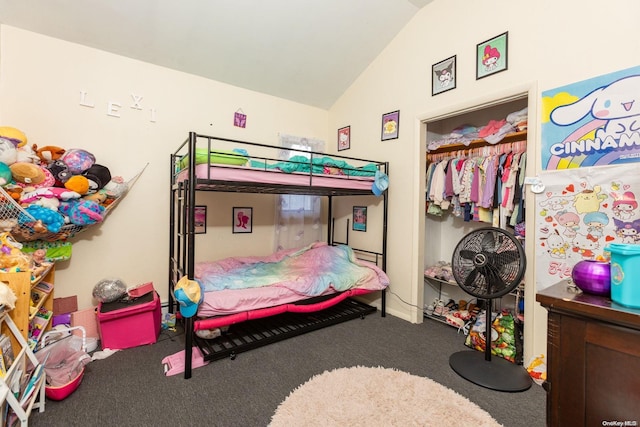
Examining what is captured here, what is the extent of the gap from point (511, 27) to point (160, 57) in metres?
3.07

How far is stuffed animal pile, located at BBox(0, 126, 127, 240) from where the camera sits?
1976 mm

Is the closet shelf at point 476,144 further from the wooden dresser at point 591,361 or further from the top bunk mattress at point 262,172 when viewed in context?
the wooden dresser at point 591,361

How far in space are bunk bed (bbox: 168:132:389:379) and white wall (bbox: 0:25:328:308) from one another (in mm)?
192

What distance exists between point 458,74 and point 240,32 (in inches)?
80.3

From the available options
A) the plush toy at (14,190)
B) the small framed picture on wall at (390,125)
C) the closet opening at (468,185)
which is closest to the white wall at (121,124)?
the plush toy at (14,190)

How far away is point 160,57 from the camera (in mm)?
2844

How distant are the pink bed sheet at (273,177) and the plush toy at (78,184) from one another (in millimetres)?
664

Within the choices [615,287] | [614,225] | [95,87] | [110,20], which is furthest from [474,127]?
[95,87]

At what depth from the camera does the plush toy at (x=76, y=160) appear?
229cm

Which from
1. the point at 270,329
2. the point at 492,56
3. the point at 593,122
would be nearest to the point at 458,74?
the point at 492,56

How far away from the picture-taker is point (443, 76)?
279 cm

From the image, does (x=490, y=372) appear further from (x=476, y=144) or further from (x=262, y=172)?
(x=262, y=172)

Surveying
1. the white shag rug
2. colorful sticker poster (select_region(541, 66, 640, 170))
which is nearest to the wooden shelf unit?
the white shag rug

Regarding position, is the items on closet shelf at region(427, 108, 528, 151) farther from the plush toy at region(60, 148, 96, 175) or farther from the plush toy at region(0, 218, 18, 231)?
the plush toy at region(0, 218, 18, 231)
